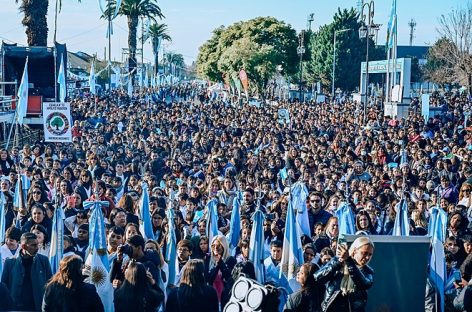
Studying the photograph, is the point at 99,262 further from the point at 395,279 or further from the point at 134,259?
the point at 395,279

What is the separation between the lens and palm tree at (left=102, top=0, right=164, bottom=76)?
56.6m

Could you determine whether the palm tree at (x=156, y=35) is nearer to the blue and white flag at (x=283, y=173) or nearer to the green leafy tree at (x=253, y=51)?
the green leafy tree at (x=253, y=51)

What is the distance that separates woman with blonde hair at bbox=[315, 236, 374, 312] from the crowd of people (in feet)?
0.03

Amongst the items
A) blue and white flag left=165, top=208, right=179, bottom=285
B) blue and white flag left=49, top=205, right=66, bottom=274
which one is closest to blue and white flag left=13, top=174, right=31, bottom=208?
blue and white flag left=49, top=205, right=66, bottom=274

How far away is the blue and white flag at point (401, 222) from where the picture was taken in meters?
10.0

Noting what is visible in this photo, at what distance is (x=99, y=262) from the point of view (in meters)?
7.78

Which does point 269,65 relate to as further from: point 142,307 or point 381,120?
point 142,307

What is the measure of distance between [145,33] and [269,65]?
29603mm

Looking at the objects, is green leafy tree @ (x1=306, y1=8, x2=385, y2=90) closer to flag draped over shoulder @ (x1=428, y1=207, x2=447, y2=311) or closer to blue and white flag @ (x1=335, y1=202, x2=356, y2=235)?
blue and white flag @ (x1=335, y1=202, x2=356, y2=235)

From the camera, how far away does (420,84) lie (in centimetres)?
7631

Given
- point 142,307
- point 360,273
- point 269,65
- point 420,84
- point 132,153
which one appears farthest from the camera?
point 420,84

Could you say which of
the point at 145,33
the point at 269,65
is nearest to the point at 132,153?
the point at 269,65

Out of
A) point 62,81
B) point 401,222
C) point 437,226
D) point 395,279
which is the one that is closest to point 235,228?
point 401,222

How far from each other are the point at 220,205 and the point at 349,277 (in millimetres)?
5985
